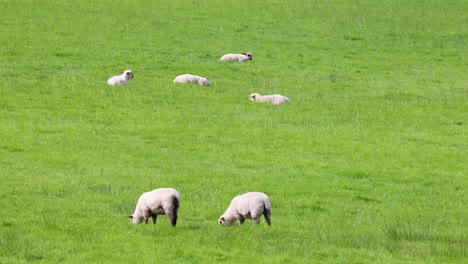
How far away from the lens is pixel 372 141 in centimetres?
2836

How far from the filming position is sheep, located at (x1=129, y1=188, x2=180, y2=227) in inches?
643

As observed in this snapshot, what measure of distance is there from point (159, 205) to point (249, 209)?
155 cm

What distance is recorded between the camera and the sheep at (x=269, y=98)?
32781mm

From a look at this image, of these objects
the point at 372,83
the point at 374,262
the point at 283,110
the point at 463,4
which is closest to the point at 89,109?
the point at 283,110

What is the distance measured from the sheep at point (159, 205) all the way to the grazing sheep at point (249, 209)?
46.0 inches

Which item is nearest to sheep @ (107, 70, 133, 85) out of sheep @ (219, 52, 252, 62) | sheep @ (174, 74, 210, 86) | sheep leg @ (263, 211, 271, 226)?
sheep @ (174, 74, 210, 86)

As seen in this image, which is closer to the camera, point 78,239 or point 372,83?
point 78,239

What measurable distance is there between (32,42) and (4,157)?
1897cm

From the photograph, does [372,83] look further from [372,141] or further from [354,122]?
[372,141]

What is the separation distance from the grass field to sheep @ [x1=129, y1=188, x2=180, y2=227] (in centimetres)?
22

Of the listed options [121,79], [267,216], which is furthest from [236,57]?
[267,216]

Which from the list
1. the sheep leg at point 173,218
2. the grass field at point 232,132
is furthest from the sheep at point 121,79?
the sheep leg at point 173,218

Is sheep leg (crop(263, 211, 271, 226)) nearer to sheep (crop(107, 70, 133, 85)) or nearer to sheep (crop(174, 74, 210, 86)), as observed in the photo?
sheep (crop(107, 70, 133, 85))

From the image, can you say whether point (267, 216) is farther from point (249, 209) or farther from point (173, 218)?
point (173, 218)
